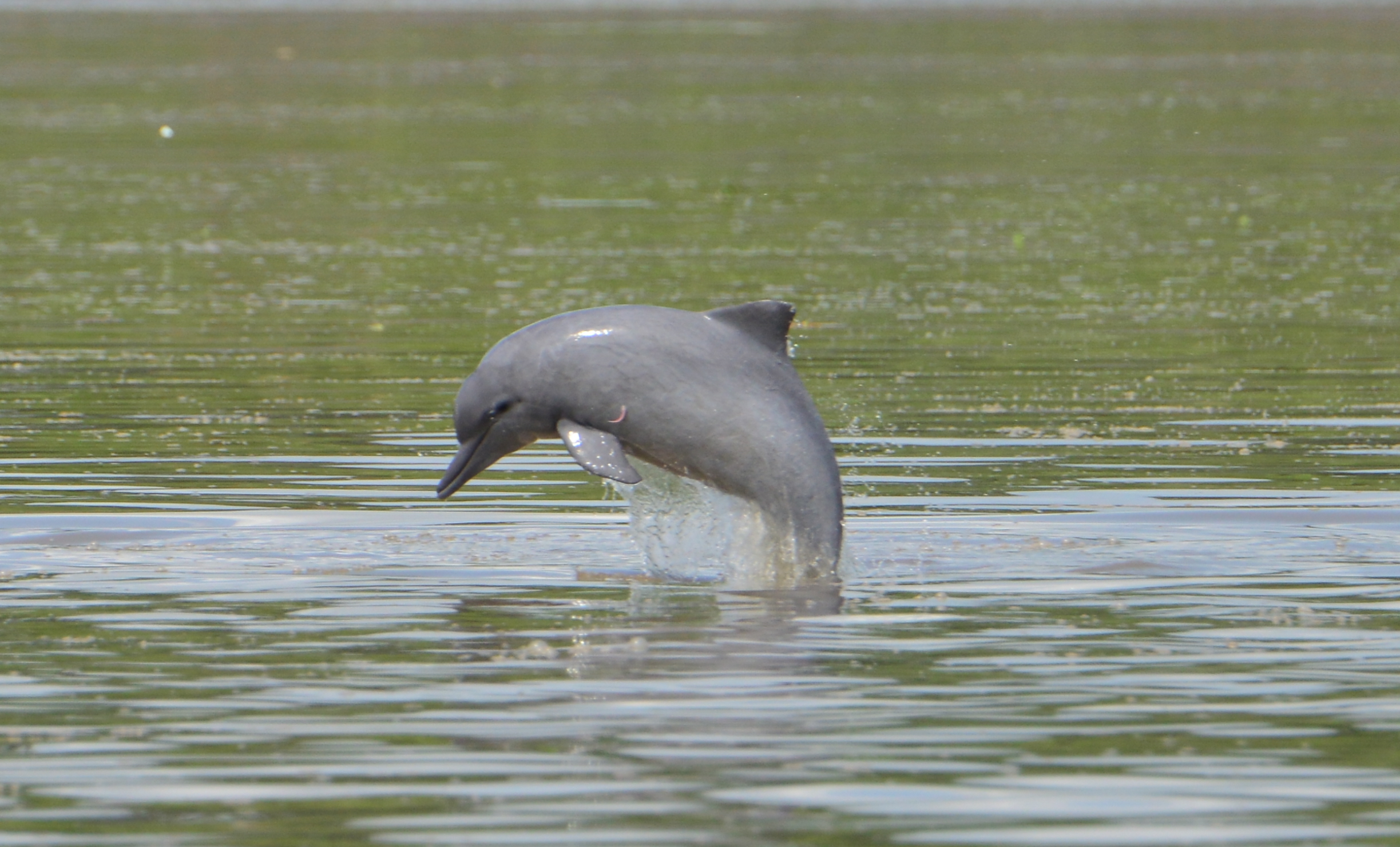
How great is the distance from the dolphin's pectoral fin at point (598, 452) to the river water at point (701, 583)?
0.60 meters

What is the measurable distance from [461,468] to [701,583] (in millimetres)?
1416

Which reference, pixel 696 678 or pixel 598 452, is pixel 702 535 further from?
pixel 696 678

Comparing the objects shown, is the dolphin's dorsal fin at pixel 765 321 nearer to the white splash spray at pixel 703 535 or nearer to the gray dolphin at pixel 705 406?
the gray dolphin at pixel 705 406

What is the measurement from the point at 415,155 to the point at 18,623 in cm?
3320

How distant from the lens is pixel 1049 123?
50000 millimetres

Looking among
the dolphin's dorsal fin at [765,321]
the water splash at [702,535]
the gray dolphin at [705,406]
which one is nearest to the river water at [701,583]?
the water splash at [702,535]

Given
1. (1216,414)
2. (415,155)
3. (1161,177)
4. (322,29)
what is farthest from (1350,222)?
(322,29)

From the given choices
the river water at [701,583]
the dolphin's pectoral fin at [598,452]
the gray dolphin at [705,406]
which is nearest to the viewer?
the river water at [701,583]

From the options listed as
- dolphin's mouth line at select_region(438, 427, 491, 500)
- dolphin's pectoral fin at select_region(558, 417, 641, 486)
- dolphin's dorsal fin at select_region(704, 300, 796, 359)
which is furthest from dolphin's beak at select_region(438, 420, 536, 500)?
dolphin's dorsal fin at select_region(704, 300, 796, 359)

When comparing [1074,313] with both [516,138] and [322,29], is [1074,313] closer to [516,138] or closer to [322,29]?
[516,138]

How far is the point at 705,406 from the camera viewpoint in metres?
12.9

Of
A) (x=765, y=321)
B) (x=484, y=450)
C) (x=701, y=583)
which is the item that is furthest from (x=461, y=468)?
(x=765, y=321)

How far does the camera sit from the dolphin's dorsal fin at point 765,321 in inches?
513

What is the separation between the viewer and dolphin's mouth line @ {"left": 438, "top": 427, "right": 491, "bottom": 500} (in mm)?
13602
